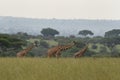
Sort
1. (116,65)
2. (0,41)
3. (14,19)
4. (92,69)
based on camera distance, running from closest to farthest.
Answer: (92,69), (116,65), (0,41), (14,19)

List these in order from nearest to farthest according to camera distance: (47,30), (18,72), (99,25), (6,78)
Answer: (6,78)
(18,72)
(47,30)
(99,25)

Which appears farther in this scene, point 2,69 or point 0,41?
point 0,41

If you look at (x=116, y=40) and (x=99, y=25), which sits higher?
(x=116, y=40)

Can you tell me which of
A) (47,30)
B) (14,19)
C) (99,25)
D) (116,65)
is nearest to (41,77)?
(116,65)

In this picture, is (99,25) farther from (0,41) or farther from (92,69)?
(92,69)

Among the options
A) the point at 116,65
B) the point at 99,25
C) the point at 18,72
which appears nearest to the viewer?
the point at 18,72

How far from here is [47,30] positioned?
61.5 metres

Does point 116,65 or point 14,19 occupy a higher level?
point 116,65

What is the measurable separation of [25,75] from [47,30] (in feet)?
176

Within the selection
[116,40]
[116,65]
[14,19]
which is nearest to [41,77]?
[116,65]

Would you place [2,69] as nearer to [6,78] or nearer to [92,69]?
[6,78]

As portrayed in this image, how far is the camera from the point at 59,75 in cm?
784

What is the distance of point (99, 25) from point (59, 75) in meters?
126

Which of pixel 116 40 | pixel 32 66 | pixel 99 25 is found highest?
pixel 32 66
